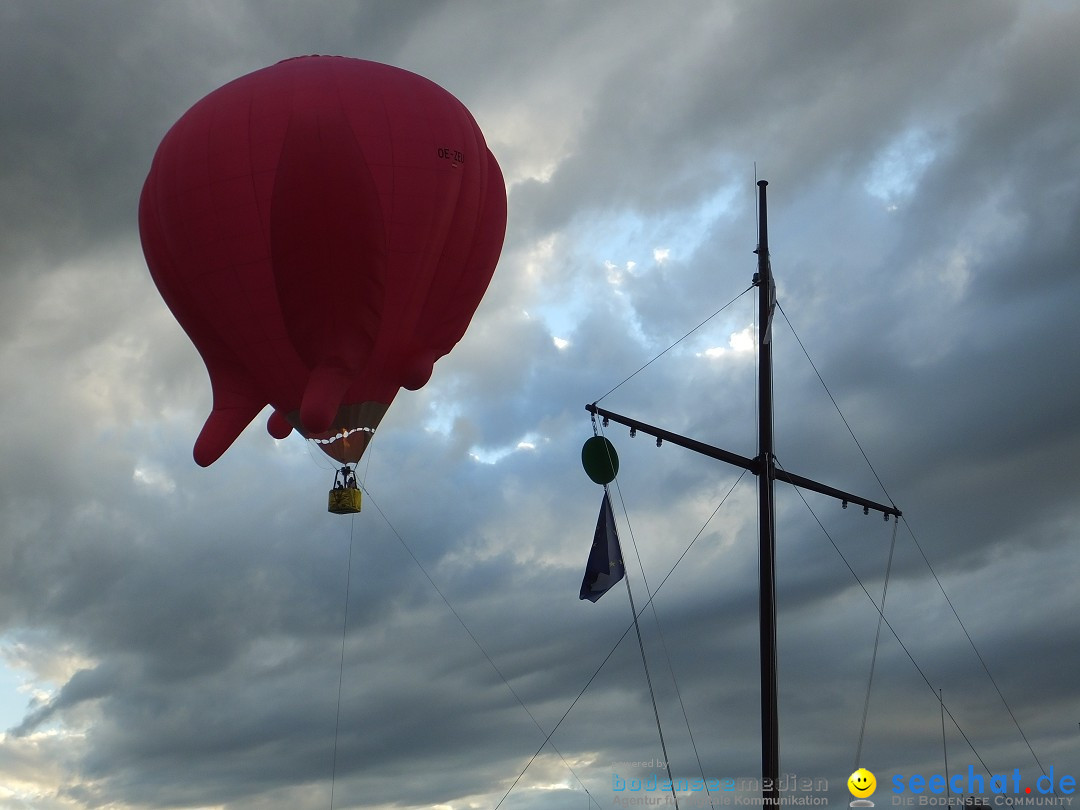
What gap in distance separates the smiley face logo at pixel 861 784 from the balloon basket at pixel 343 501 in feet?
46.8

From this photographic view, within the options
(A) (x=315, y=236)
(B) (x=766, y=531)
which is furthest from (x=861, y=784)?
(A) (x=315, y=236)

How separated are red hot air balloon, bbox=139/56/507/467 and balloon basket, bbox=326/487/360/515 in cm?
106

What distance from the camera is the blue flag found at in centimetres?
3531

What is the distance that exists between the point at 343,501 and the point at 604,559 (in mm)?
7780

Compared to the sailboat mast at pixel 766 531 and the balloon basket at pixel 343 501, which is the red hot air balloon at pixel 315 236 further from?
the sailboat mast at pixel 766 531

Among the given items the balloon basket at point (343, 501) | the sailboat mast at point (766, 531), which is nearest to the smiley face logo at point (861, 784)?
the sailboat mast at point (766, 531)

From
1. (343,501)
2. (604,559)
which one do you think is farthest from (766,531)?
(343,501)

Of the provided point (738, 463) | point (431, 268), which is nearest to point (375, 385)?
point (431, 268)

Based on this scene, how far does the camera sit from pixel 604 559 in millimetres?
35281

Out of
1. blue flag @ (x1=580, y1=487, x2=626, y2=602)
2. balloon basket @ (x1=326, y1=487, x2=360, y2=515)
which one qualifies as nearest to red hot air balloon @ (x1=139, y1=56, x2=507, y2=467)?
balloon basket @ (x1=326, y1=487, x2=360, y2=515)

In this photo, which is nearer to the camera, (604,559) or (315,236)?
(604,559)

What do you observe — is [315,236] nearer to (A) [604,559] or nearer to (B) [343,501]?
(B) [343,501]

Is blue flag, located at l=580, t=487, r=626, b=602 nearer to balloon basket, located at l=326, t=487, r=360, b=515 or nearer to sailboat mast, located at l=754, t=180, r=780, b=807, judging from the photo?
sailboat mast, located at l=754, t=180, r=780, b=807

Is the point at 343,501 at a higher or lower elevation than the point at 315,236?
lower
